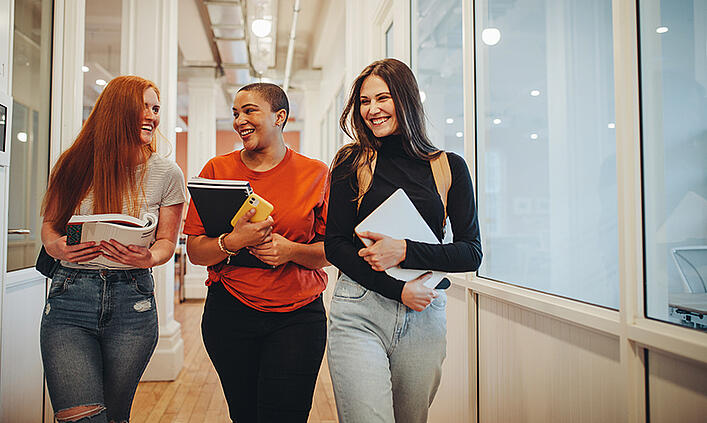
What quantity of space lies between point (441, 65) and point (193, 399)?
7.88 ft

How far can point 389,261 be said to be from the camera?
4.49ft

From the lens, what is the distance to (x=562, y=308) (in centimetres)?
142

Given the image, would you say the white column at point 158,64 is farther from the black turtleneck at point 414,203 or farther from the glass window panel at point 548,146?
the black turtleneck at point 414,203

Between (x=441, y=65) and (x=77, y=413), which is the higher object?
(x=441, y=65)

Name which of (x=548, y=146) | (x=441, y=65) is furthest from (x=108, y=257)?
(x=441, y=65)

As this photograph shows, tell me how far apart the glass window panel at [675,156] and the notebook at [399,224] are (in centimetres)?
52

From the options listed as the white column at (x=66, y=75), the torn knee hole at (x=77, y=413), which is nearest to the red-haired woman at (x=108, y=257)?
the torn knee hole at (x=77, y=413)

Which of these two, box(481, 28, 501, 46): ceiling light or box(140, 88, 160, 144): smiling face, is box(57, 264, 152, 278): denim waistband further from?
box(481, 28, 501, 46): ceiling light

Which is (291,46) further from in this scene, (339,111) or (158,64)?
(158,64)

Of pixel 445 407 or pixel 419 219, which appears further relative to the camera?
pixel 445 407

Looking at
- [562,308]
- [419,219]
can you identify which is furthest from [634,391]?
[419,219]

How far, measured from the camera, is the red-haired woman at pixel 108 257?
4.84 ft

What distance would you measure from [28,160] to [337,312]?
5.96 ft

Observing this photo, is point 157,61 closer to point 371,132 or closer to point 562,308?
point 371,132
